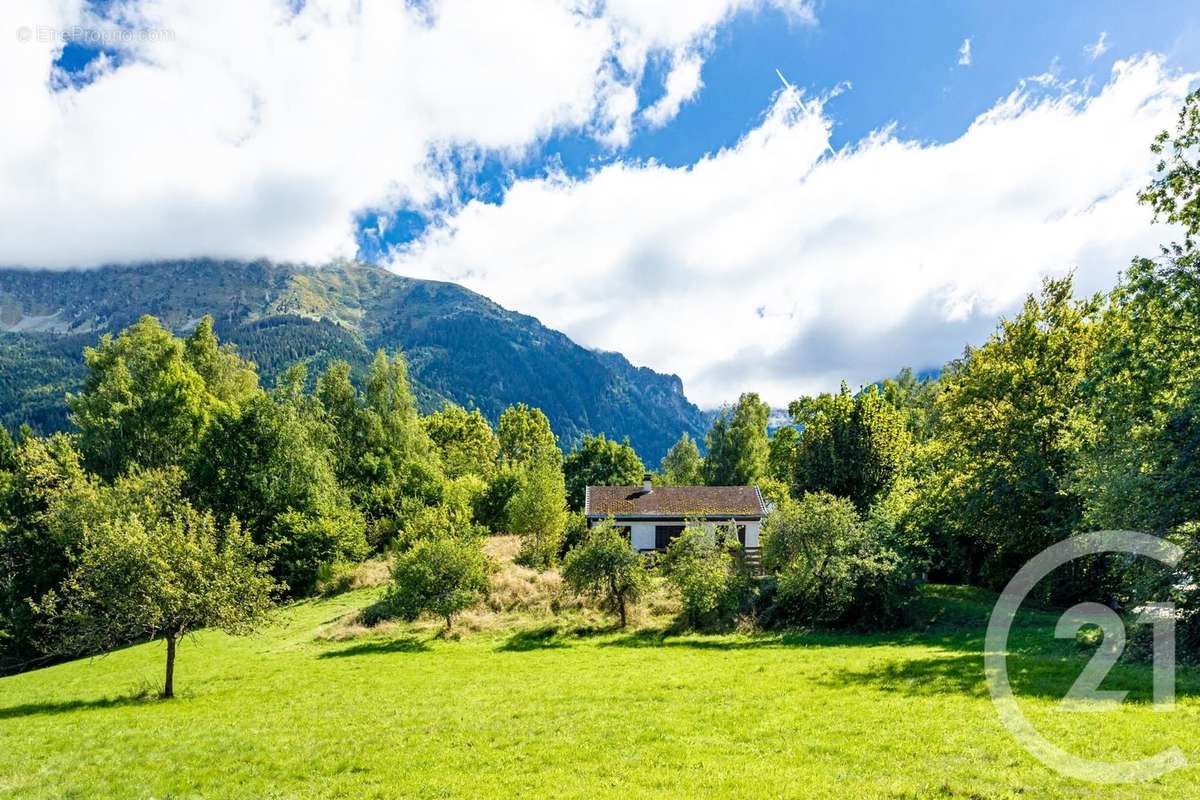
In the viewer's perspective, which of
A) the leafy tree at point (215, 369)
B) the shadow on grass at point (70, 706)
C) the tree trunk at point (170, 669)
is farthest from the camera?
the leafy tree at point (215, 369)

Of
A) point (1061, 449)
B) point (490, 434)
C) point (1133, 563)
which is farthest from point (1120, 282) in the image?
point (490, 434)

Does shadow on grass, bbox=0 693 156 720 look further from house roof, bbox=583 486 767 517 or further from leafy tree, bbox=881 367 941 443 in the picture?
leafy tree, bbox=881 367 941 443

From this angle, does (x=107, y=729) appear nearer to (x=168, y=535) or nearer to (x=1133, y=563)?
(x=168, y=535)

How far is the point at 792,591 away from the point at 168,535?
27196 mm

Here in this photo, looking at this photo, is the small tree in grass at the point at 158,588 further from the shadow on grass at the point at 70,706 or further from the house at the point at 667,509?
the house at the point at 667,509

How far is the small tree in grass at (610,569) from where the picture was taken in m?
30.9

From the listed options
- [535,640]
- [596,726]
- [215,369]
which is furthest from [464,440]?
[596,726]

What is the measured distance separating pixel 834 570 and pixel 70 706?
31.3 metres

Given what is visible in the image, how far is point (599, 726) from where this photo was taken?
14258 millimetres

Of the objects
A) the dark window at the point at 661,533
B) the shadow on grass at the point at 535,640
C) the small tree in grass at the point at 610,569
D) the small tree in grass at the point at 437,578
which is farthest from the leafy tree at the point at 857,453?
the small tree in grass at the point at 437,578

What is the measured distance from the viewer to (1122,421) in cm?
1962

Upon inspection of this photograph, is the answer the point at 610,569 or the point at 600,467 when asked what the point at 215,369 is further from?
the point at 610,569

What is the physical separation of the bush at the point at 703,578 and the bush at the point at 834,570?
7.71ft

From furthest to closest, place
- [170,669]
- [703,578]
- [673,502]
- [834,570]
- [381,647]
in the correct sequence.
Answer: [673,502]
[703,578]
[381,647]
[834,570]
[170,669]
